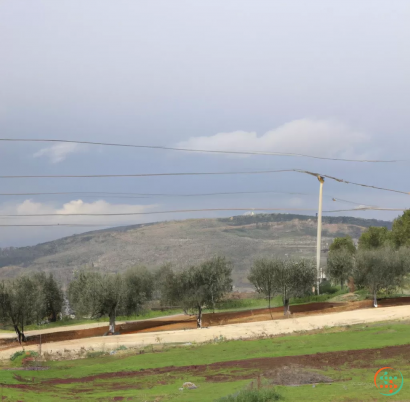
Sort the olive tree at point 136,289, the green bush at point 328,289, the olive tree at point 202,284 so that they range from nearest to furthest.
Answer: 1. the olive tree at point 202,284
2. the olive tree at point 136,289
3. the green bush at point 328,289

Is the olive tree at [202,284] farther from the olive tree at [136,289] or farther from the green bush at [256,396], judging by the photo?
the green bush at [256,396]

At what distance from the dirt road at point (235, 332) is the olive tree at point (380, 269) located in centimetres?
1414

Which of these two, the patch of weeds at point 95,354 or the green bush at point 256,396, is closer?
the green bush at point 256,396

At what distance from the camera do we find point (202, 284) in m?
72.6

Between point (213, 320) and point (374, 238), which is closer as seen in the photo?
point (213, 320)

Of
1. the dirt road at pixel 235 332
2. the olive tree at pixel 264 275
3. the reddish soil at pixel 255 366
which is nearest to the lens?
the reddish soil at pixel 255 366

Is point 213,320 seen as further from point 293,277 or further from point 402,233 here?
point 402,233

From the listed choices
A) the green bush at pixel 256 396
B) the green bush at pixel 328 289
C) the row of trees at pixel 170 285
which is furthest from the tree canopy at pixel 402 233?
the green bush at pixel 256 396

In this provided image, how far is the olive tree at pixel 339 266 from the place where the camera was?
9006 centimetres

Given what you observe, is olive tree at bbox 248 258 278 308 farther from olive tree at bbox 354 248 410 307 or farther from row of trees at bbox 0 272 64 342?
row of trees at bbox 0 272 64 342

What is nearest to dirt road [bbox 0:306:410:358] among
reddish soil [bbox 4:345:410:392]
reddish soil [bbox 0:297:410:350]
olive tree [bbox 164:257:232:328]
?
reddish soil [bbox 0:297:410:350]

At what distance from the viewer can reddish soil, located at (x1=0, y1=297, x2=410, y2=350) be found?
68688 mm

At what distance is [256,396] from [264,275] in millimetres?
58159

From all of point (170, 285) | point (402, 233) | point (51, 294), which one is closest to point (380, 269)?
point (170, 285)
